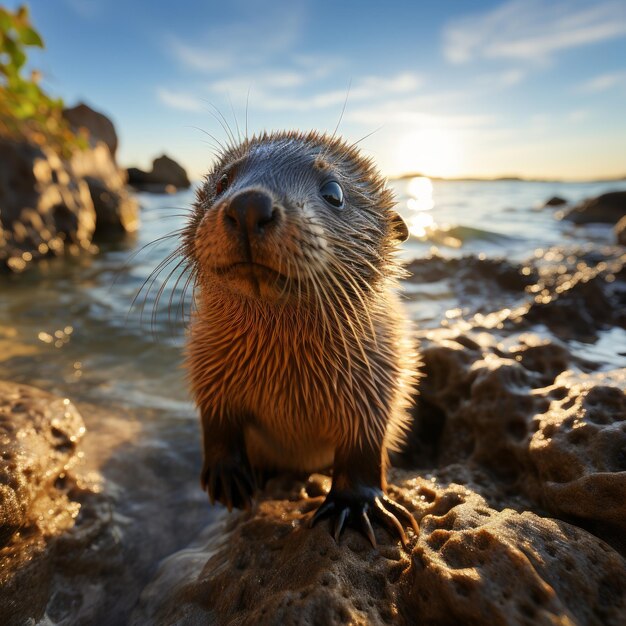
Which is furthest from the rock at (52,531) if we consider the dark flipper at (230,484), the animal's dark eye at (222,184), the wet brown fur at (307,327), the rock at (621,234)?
the rock at (621,234)

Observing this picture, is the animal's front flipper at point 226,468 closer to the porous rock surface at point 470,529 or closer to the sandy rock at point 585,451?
the porous rock surface at point 470,529

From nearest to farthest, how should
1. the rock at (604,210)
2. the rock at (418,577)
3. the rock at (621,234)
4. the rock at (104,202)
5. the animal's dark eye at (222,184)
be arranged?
1. the rock at (418,577)
2. the animal's dark eye at (222,184)
3. the rock at (621,234)
4. the rock at (104,202)
5. the rock at (604,210)

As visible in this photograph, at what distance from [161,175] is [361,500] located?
47540mm

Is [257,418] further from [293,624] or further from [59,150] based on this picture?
→ [59,150]

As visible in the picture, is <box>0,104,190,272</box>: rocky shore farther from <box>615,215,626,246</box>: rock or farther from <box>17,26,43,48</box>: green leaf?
<box>615,215,626,246</box>: rock

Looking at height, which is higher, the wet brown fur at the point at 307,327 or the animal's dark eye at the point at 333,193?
the animal's dark eye at the point at 333,193

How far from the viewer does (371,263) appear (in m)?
2.64

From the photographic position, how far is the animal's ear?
2.99 metres

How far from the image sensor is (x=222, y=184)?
2688 mm

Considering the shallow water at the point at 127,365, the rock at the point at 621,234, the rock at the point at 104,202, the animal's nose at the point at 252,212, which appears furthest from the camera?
the rock at the point at 104,202

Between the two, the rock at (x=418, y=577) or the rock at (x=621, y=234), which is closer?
the rock at (x=418, y=577)

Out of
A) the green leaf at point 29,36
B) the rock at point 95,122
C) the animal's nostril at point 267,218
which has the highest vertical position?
the rock at point 95,122

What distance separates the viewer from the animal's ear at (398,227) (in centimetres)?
299

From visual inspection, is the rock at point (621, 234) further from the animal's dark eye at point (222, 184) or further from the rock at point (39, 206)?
the rock at point (39, 206)
